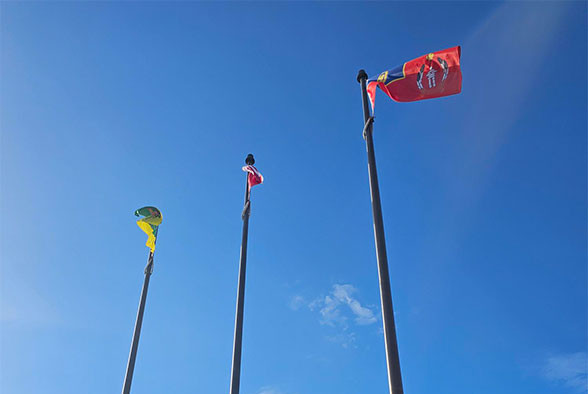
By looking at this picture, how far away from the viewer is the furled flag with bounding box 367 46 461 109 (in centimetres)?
1394

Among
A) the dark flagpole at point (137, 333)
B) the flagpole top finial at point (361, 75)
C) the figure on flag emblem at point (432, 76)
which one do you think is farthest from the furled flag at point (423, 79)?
the dark flagpole at point (137, 333)

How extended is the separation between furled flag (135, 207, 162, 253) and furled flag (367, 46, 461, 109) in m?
11.9

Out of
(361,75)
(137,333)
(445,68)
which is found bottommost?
(137,333)

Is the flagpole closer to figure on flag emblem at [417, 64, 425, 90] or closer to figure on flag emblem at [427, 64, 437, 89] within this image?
figure on flag emblem at [417, 64, 425, 90]

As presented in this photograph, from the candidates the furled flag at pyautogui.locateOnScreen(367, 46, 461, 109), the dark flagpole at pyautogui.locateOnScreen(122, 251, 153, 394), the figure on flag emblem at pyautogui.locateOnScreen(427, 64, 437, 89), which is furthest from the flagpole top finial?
the dark flagpole at pyautogui.locateOnScreen(122, 251, 153, 394)

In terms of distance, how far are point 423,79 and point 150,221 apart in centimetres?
1345

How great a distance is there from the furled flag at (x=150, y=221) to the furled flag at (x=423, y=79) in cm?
1194

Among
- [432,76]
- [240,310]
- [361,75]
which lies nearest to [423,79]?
[432,76]

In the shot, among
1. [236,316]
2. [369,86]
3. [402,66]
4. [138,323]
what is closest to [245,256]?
Answer: [236,316]

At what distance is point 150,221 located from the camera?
70.2 feet

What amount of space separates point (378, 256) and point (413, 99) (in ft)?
20.2

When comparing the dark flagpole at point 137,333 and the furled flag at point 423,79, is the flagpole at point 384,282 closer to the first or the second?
the furled flag at point 423,79

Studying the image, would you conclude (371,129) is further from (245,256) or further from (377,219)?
(245,256)

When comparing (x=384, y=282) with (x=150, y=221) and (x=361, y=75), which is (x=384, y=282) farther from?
(x=150, y=221)
